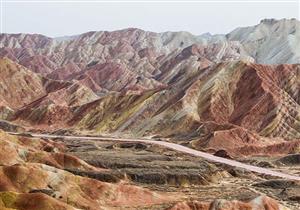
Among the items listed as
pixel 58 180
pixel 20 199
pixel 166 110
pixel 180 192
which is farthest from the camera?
pixel 166 110

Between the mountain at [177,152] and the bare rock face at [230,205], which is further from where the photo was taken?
the mountain at [177,152]

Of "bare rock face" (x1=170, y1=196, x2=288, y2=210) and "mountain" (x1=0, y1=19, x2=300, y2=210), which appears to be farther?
"mountain" (x1=0, y1=19, x2=300, y2=210)

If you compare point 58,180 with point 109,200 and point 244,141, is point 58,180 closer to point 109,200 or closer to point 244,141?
point 109,200

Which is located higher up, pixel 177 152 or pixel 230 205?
pixel 230 205

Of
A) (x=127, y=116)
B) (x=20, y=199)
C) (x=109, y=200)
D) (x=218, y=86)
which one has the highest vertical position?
(x=20, y=199)

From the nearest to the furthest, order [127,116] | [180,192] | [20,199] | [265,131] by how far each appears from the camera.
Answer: [20,199] → [180,192] → [265,131] → [127,116]

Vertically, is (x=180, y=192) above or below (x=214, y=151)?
above

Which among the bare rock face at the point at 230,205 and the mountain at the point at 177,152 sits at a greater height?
the bare rock face at the point at 230,205

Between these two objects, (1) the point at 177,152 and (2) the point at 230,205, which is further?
(1) the point at 177,152

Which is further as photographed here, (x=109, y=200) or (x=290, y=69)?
(x=290, y=69)

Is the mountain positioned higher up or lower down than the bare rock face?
lower down

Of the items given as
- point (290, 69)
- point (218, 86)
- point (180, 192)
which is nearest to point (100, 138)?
point (218, 86)
